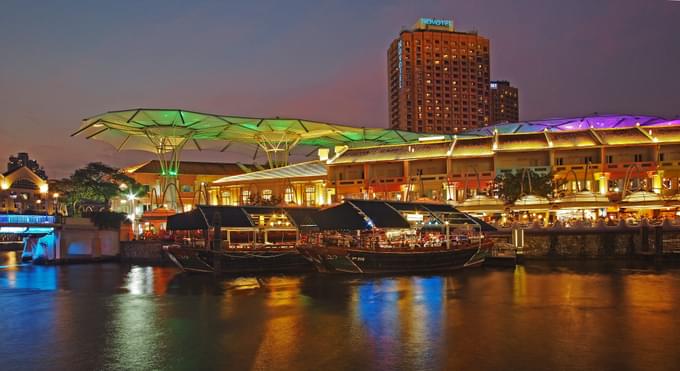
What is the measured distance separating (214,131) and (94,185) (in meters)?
17.6

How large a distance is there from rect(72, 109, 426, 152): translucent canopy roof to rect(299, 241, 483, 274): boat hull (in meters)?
36.9

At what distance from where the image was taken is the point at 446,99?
196000 millimetres

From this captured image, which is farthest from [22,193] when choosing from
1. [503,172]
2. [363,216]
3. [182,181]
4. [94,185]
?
[363,216]

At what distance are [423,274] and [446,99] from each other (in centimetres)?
15502

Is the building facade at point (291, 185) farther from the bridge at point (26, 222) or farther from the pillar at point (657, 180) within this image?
the pillar at point (657, 180)

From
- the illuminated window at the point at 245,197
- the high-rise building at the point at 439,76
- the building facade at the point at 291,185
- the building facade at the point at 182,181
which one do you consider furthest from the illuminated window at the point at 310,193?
the high-rise building at the point at 439,76

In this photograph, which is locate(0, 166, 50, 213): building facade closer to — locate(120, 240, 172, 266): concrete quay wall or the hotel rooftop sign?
locate(120, 240, 172, 266): concrete quay wall

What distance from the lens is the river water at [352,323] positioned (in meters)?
21.0

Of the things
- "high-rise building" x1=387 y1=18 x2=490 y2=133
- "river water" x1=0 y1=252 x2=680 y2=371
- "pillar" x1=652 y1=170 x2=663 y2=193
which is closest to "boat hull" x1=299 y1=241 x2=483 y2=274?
Answer: "river water" x1=0 y1=252 x2=680 y2=371

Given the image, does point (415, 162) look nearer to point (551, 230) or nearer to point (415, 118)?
point (551, 230)

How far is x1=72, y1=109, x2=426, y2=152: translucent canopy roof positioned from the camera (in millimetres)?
77812

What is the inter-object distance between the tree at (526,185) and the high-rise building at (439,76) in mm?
118530

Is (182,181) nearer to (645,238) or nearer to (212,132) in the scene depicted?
(212,132)

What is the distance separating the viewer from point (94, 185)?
85.2 metres
